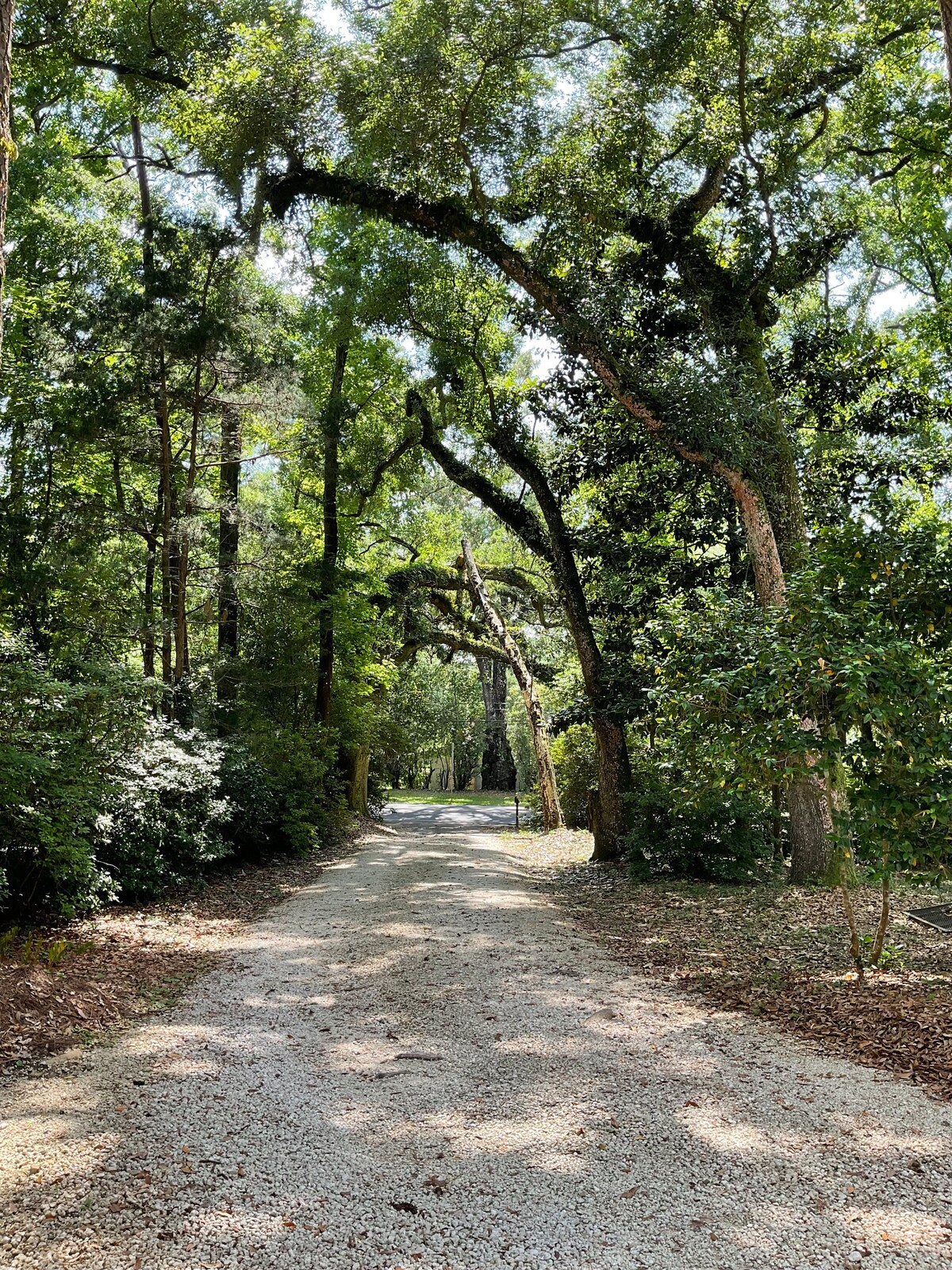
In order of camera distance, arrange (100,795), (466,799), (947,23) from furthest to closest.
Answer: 1. (466,799)
2. (100,795)
3. (947,23)

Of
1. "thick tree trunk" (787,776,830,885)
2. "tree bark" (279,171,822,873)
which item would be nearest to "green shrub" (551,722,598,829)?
"thick tree trunk" (787,776,830,885)

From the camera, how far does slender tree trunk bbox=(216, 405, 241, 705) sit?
12070 millimetres

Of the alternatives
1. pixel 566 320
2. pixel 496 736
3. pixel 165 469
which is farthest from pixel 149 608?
pixel 496 736

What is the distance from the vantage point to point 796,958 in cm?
625

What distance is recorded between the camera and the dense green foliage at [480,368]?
23.6 feet

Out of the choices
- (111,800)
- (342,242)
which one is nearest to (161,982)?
(111,800)

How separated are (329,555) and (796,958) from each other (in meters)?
11.4

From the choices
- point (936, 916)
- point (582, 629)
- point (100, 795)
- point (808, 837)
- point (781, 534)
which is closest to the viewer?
point (100, 795)

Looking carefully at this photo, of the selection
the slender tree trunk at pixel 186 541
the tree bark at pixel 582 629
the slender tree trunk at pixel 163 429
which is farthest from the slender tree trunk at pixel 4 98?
the tree bark at pixel 582 629

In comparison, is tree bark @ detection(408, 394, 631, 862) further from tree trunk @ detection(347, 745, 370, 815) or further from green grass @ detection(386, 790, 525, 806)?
green grass @ detection(386, 790, 525, 806)

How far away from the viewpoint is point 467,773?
48.6 metres

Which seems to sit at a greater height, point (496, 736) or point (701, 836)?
point (496, 736)

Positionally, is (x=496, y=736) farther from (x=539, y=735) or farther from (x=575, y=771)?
(x=575, y=771)

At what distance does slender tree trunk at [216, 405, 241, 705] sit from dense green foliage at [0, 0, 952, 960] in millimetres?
91
